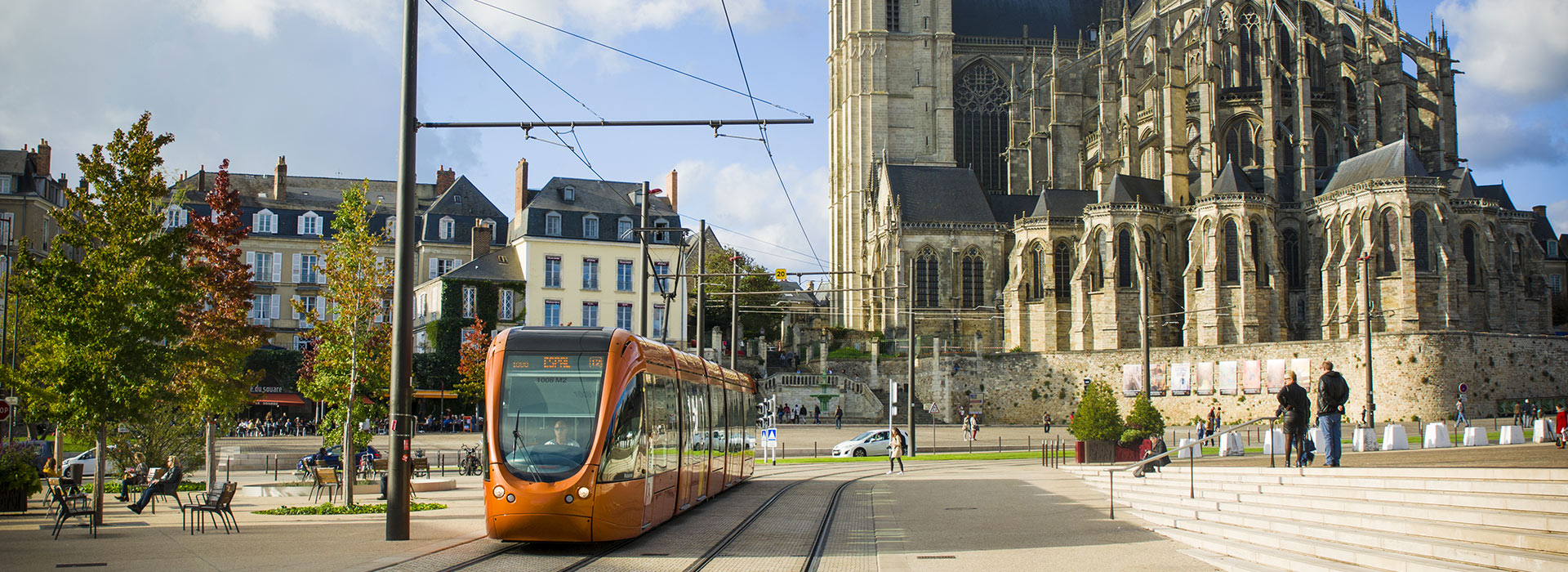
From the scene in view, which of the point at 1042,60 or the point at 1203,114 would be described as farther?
the point at 1042,60

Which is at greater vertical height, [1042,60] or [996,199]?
[1042,60]

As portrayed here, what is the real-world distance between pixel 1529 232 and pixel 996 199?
24585 millimetres

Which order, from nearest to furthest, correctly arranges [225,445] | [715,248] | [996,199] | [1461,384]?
[225,445] < [1461,384] < [996,199] < [715,248]

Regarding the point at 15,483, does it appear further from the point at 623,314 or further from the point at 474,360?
the point at 623,314

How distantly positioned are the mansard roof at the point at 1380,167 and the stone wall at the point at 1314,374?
737cm

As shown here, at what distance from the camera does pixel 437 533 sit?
13.6 meters

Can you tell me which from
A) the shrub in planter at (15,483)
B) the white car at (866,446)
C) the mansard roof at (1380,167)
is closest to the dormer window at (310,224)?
the white car at (866,446)

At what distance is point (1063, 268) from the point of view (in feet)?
196

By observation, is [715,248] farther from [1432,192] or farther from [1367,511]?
[1367,511]

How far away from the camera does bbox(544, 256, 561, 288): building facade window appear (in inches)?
1847

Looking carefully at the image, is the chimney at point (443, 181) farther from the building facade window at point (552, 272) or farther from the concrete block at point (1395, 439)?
the concrete block at point (1395, 439)

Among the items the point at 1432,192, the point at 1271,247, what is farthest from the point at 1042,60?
the point at 1432,192

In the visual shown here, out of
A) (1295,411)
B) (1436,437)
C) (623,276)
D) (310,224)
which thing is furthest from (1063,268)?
(1295,411)

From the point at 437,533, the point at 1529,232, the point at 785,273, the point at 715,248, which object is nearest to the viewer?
the point at 437,533
